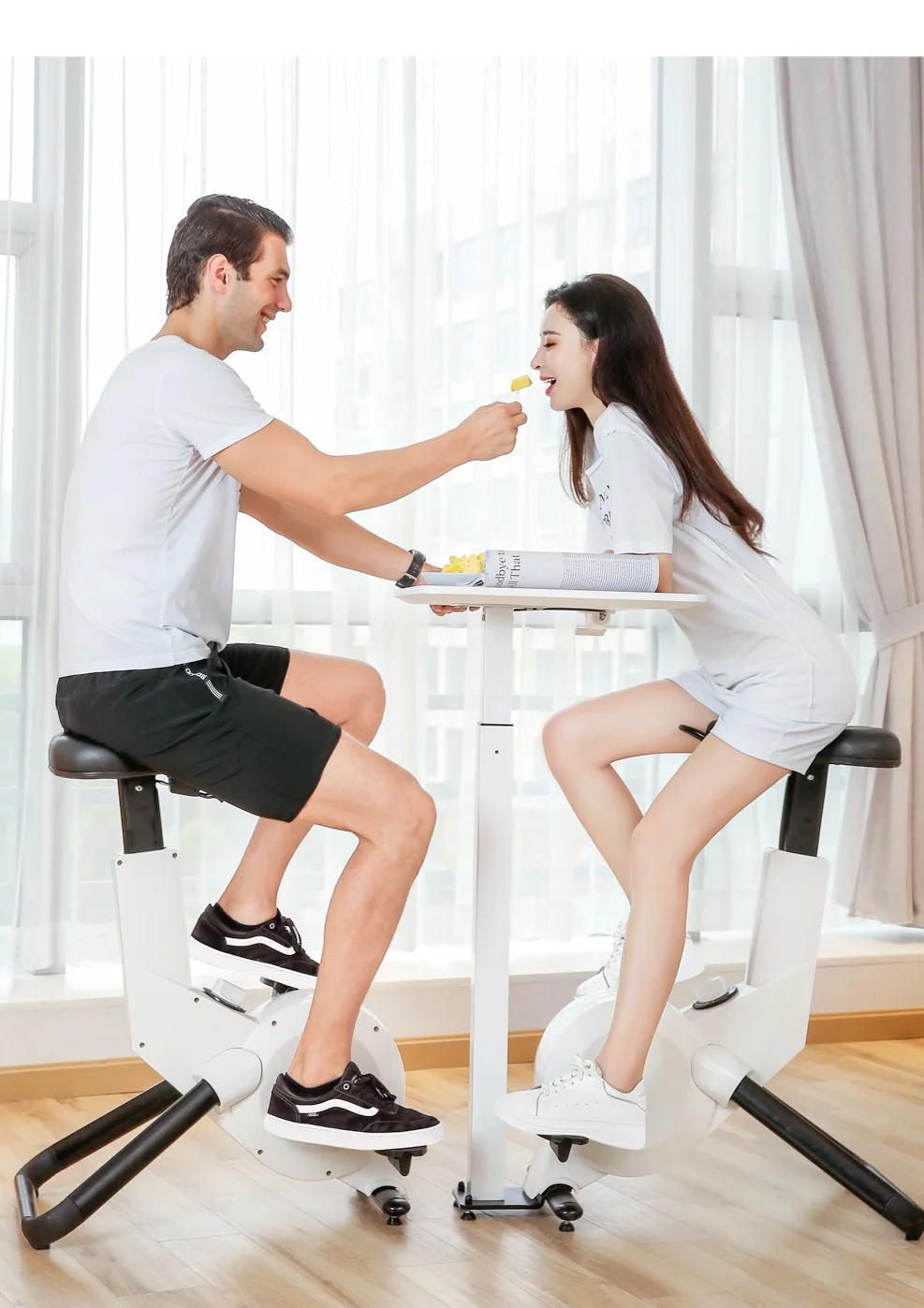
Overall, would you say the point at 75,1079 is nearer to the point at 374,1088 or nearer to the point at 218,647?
the point at 374,1088

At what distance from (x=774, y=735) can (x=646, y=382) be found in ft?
1.76

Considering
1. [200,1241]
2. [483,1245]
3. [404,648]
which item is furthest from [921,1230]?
[404,648]

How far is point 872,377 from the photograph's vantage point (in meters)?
3.28

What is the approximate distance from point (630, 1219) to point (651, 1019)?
32 cm

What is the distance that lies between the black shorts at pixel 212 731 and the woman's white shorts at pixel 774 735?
565 mm

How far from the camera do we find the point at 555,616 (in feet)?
7.00

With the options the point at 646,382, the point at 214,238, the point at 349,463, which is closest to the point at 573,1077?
the point at 349,463

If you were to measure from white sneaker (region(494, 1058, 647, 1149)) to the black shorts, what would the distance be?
1.63 feet

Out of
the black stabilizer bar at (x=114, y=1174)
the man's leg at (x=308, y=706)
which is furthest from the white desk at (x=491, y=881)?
the black stabilizer bar at (x=114, y=1174)

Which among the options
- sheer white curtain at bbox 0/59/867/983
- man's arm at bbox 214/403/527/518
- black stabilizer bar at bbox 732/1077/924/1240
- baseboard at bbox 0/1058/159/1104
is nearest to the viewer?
man's arm at bbox 214/403/527/518

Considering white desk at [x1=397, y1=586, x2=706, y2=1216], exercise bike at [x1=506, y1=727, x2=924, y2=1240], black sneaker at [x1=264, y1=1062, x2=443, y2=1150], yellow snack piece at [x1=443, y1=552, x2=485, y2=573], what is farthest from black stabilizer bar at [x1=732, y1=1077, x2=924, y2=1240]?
yellow snack piece at [x1=443, y1=552, x2=485, y2=573]

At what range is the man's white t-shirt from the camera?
6.01ft

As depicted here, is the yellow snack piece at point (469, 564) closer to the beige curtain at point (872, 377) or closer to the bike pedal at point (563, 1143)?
the bike pedal at point (563, 1143)

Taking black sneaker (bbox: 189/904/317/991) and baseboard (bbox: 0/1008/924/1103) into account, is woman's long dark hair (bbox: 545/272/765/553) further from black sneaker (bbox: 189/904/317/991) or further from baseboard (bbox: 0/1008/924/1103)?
baseboard (bbox: 0/1008/924/1103)
